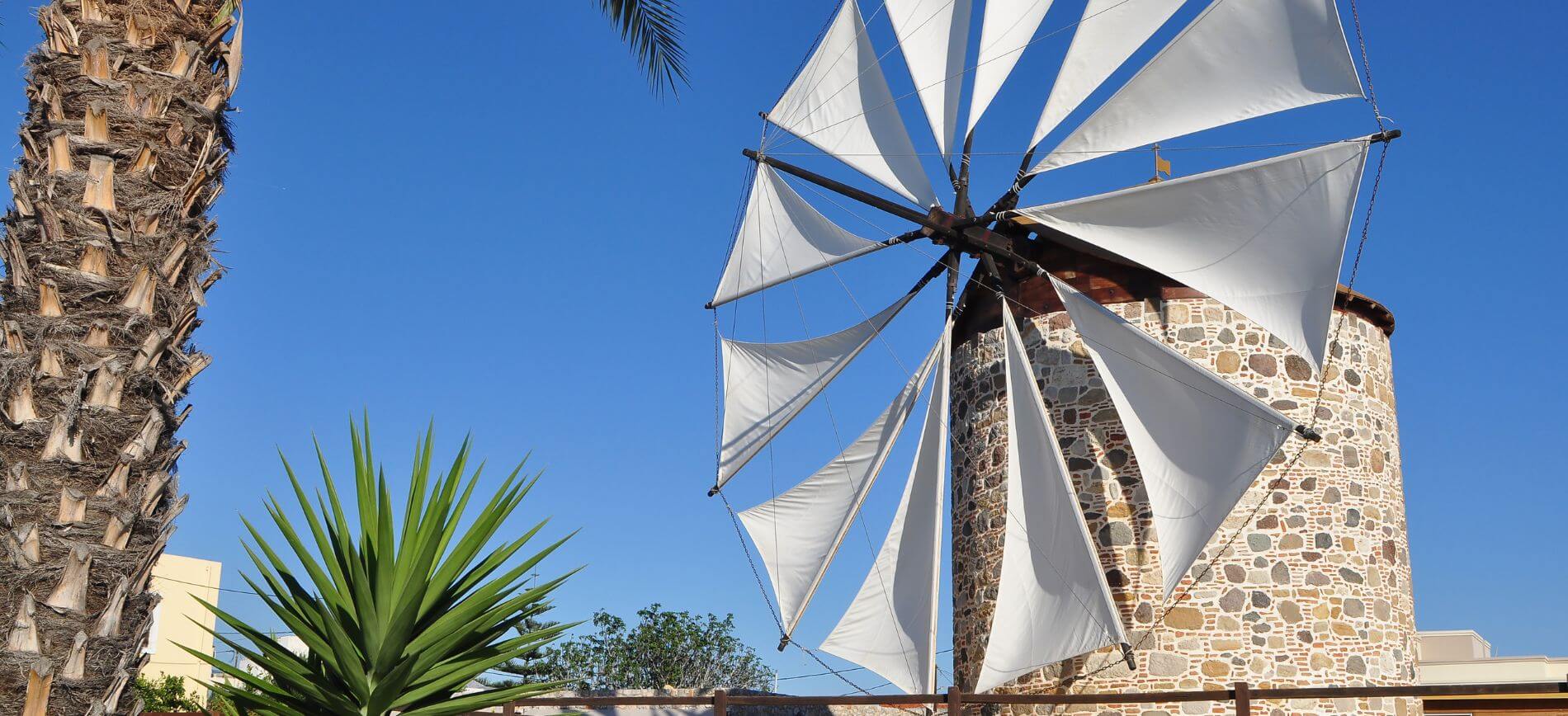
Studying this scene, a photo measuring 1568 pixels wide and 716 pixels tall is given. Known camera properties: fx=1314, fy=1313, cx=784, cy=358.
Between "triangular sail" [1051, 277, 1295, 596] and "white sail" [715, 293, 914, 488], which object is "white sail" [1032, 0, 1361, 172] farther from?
"white sail" [715, 293, 914, 488]

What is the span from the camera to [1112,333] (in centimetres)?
921

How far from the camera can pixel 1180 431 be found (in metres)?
8.87

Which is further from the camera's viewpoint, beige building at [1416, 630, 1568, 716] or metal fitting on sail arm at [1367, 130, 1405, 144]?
beige building at [1416, 630, 1568, 716]

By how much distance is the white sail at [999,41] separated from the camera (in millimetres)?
10367

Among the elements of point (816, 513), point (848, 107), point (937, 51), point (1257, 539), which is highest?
point (937, 51)

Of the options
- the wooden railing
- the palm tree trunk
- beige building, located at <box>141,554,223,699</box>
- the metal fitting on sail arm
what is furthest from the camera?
beige building, located at <box>141,554,223,699</box>

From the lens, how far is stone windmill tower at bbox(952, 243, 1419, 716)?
909cm

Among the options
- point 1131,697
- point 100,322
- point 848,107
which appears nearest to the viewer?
point 100,322

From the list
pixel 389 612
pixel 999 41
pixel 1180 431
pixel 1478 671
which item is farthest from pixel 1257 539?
pixel 1478 671

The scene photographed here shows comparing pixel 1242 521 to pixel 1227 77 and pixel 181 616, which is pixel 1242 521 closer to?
pixel 1227 77

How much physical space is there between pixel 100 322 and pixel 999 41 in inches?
309

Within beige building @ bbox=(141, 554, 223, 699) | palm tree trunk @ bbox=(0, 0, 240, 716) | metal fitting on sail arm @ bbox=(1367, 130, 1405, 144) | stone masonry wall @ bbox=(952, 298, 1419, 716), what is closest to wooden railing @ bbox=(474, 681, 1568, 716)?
stone masonry wall @ bbox=(952, 298, 1419, 716)

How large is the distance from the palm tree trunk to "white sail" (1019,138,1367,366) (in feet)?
20.5

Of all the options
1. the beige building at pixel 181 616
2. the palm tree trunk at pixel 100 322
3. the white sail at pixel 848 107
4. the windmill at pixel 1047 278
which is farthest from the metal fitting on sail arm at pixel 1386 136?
the beige building at pixel 181 616
